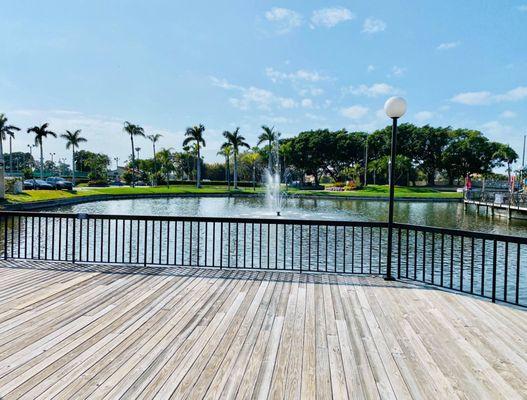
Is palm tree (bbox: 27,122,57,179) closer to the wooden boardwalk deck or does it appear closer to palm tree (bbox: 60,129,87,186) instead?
palm tree (bbox: 60,129,87,186)

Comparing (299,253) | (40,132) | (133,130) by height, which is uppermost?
(133,130)

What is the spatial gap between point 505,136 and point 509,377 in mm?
64369

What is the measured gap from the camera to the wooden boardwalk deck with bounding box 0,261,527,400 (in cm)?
203

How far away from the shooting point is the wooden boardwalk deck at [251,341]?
203 centimetres

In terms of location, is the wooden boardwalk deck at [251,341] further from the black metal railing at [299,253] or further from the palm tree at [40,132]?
the palm tree at [40,132]

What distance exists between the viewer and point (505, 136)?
53.8 m

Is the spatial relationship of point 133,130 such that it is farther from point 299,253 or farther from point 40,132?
point 299,253

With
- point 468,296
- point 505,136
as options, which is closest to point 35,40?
point 468,296

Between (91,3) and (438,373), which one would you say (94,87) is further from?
(438,373)

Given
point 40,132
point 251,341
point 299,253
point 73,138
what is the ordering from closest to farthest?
point 251,341 < point 299,253 < point 40,132 < point 73,138

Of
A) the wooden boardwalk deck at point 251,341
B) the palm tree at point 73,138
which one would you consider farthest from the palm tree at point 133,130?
the wooden boardwalk deck at point 251,341

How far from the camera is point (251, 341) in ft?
8.66

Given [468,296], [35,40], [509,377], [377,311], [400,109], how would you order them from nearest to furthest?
[509,377]
[377,311]
[468,296]
[400,109]
[35,40]

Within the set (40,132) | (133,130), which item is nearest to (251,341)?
(40,132)
